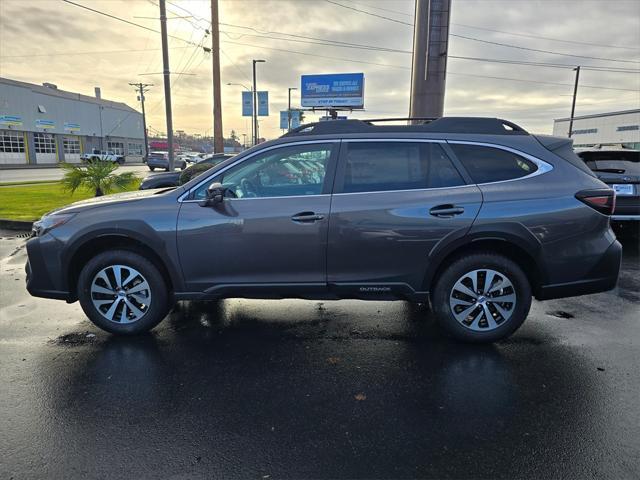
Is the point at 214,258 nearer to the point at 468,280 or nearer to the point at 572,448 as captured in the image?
the point at 468,280

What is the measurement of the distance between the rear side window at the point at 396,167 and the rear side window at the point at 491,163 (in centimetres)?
14

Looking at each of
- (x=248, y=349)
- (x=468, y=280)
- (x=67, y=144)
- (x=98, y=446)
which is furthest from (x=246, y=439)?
(x=67, y=144)

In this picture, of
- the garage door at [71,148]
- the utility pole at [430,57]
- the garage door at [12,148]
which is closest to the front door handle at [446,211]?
the utility pole at [430,57]

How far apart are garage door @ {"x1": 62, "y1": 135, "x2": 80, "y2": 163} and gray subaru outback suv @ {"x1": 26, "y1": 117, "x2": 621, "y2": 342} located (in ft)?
193

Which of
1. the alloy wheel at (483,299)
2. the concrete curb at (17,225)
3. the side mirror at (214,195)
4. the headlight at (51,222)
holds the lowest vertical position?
the concrete curb at (17,225)

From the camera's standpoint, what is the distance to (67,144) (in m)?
55.0

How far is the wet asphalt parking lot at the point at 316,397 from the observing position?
2410 mm

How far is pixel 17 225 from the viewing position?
30.7ft

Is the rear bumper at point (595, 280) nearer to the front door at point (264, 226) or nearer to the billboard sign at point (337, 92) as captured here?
the front door at point (264, 226)

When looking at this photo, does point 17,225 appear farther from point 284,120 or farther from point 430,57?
point 284,120

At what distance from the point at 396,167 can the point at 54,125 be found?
59558 millimetres

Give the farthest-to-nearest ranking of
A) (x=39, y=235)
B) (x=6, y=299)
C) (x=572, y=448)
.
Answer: (x=6, y=299), (x=39, y=235), (x=572, y=448)

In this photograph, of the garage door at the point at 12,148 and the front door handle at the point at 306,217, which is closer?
the front door handle at the point at 306,217

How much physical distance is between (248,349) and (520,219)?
2.60m
